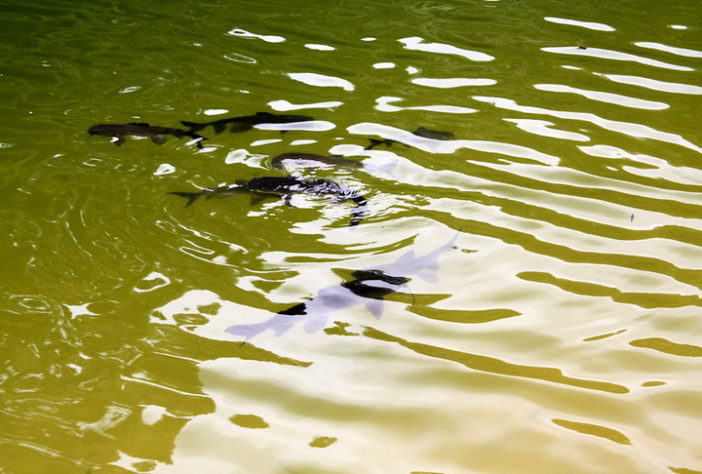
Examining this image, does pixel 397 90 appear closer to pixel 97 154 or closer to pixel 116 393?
pixel 97 154

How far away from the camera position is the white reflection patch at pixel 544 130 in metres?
5.43

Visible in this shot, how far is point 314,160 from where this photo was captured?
5.00m

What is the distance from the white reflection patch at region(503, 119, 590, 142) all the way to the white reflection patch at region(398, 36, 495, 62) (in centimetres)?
148

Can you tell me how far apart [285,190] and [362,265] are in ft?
A: 3.26

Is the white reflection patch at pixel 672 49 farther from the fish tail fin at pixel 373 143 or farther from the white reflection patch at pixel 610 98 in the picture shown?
the fish tail fin at pixel 373 143

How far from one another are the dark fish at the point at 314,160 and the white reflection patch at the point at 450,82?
71.3 inches

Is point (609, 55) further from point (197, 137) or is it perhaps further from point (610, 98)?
point (197, 137)

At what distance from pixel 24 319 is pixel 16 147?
2318mm

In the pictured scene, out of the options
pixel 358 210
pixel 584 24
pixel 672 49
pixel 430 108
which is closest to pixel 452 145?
pixel 430 108

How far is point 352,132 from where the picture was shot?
5.59 metres

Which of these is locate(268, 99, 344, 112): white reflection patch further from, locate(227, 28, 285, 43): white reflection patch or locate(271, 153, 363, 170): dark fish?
locate(227, 28, 285, 43): white reflection patch

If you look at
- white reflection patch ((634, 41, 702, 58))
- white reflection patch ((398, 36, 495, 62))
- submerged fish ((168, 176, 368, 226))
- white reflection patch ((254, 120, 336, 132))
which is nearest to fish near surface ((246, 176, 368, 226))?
submerged fish ((168, 176, 368, 226))

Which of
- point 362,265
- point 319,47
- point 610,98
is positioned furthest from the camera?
point 319,47

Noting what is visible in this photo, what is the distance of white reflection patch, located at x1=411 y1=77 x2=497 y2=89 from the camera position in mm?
6414
